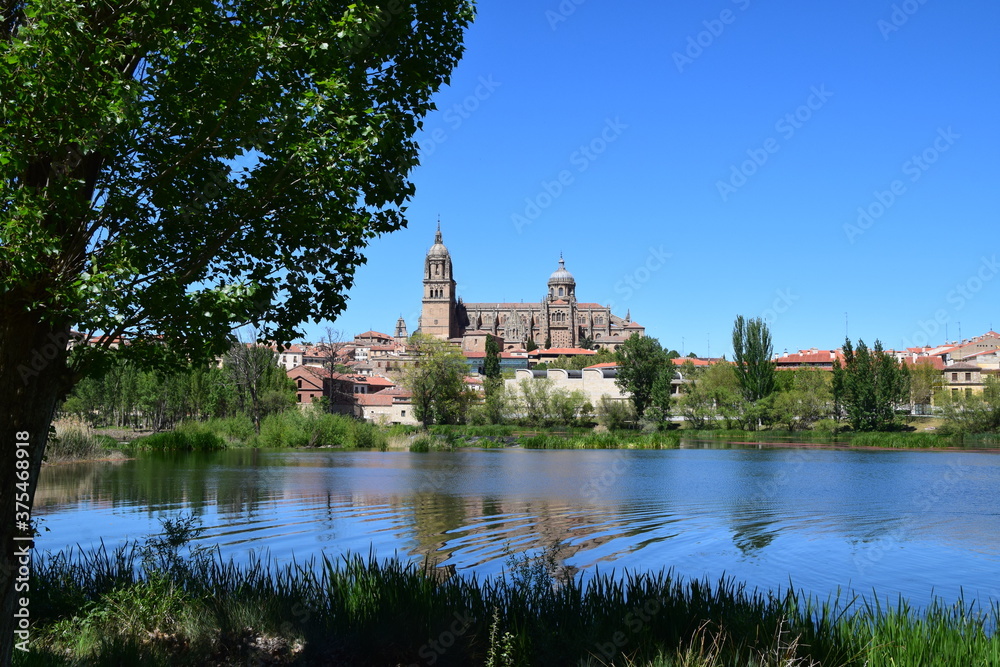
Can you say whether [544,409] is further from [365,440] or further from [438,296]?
[438,296]

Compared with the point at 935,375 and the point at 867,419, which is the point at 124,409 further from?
the point at 935,375

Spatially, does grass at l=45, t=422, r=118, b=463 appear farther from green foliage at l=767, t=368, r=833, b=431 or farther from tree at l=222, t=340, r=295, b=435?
green foliage at l=767, t=368, r=833, b=431

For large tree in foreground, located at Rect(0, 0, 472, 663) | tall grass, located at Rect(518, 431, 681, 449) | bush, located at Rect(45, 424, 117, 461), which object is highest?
large tree in foreground, located at Rect(0, 0, 472, 663)

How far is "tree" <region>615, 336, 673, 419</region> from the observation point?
66938mm

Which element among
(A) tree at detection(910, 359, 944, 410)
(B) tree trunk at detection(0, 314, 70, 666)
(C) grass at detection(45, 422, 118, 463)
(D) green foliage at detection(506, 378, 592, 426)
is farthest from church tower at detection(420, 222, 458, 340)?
(B) tree trunk at detection(0, 314, 70, 666)

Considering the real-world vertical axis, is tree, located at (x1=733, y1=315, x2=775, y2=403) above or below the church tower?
below

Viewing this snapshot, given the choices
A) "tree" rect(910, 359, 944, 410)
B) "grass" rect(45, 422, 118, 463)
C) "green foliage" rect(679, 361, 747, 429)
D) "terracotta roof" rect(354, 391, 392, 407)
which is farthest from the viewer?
"terracotta roof" rect(354, 391, 392, 407)

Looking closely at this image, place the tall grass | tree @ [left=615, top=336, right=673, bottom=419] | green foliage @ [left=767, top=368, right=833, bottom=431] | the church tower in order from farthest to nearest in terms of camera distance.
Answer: the church tower
tree @ [left=615, top=336, right=673, bottom=419]
green foliage @ [left=767, top=368, right=833, bottom=431]
the tall grass

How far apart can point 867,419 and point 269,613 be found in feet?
189

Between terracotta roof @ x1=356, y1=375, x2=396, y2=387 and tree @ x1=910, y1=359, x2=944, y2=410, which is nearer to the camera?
tree @ x1=910, y1=359, x2=944, y2=410

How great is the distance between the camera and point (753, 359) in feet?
212

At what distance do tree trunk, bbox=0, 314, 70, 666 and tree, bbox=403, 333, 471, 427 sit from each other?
5574cm

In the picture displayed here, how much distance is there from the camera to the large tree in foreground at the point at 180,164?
434 cm

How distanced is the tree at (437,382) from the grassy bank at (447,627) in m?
53.3
